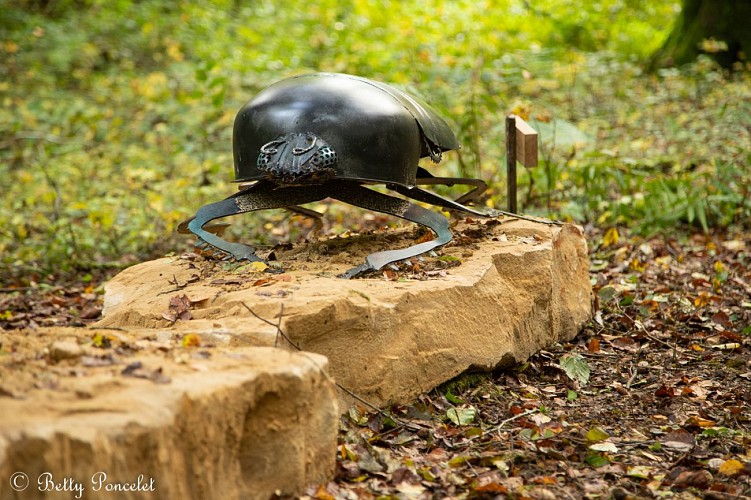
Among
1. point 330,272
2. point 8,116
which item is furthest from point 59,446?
point 8,116

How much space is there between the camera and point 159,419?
2098 mm

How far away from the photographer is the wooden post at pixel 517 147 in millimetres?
5039

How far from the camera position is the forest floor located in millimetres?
2922

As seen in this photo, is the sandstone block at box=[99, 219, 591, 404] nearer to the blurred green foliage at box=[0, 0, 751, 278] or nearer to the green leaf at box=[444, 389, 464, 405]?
the green leaf at box=[444, 389, 464, 405]

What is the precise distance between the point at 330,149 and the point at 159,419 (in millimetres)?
1995

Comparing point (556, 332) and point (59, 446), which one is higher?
point (59, 446)

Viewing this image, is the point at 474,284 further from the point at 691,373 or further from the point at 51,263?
the point at 51,263

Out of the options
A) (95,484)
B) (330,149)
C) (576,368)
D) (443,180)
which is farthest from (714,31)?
(95,484)

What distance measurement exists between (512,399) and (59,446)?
2481mm

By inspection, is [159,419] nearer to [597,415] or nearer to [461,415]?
[461,415]

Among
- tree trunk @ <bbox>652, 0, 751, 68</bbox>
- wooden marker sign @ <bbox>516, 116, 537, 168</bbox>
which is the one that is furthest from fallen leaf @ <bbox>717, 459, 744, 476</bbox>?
tree trunk @ <bbox>652, 0, 751, 68</bbox>

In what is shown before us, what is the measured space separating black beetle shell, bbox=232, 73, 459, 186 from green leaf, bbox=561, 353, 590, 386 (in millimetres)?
1342

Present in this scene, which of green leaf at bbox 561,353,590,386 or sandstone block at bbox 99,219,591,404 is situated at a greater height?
sandstone block at bbox 99,219,591,404

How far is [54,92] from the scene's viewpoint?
39.2 feet
